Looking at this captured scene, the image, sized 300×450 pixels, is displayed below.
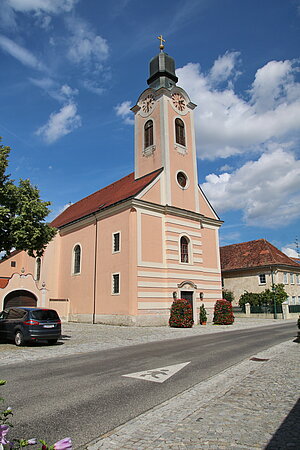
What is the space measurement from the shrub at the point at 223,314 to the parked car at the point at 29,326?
15.4 m

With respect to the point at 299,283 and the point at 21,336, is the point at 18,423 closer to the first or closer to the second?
the point at 21,336

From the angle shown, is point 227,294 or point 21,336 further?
point 227,294

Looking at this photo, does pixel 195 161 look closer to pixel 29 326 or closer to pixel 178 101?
pixel 178 101

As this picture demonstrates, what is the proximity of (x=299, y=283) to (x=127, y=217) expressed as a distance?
2791 centimetres

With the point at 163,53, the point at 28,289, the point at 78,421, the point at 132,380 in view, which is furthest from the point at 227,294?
the point at 78,421

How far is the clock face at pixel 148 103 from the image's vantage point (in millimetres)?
30556

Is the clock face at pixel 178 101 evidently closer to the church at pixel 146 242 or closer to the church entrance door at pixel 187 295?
the church at pixel 146 242

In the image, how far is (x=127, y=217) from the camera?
2523 centimetres

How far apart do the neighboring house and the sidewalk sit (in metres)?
33.2

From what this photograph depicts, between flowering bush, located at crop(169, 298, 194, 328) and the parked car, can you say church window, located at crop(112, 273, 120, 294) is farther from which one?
the parked car

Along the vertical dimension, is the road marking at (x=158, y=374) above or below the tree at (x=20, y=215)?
below

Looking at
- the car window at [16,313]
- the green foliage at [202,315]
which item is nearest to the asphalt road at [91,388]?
the car window at [16,313]

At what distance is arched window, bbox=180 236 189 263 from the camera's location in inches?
1093

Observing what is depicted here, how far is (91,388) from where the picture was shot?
265 inches
